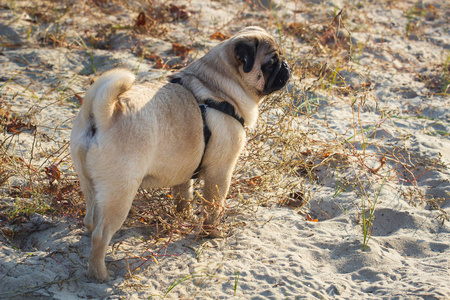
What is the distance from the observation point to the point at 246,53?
399 centimetres

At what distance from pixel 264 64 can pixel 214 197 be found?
4.08 feet

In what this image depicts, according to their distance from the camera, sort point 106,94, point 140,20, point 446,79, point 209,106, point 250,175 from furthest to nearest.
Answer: point 140,20, point 446,79, point 250,175, point 209,106, point 106,94

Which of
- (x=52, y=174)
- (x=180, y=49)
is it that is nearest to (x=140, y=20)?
(x=180, y=49)

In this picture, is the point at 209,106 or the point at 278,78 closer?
the point at 209,106

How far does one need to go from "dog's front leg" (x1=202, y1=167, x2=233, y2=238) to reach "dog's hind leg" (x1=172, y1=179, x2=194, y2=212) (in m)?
0.28

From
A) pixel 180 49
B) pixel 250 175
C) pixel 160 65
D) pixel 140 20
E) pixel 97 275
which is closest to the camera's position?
pixel 97 275

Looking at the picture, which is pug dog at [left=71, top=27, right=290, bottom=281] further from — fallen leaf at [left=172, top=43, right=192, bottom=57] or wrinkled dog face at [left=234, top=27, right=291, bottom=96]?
fallen leaf at [left=172, top=43, right=192, bottom=57]

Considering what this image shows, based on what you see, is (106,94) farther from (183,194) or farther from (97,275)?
(183,194)

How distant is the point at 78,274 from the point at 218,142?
148 cm

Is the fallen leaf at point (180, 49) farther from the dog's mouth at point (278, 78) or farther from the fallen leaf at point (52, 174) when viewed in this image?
the fallen leaf at point (52, 174)

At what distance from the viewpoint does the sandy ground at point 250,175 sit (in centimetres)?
356

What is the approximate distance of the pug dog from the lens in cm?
322

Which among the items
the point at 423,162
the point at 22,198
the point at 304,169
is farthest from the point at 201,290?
the point at 423,162

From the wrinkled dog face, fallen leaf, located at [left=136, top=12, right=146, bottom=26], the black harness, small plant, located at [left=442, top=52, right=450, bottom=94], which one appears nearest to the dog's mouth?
the wrinkled dog face
